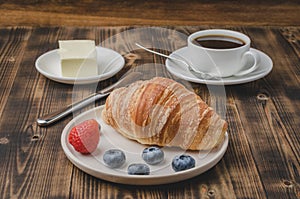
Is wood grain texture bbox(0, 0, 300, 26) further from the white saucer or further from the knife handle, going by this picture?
the knife handle

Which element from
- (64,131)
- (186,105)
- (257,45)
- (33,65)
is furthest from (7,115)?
(257,45)

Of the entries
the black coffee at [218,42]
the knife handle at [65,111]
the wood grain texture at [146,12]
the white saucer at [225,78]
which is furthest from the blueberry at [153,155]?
the wood grain texture at [146,12]

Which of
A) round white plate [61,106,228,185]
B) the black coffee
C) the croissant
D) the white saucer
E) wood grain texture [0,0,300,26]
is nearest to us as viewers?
round white plate [61,106,228,185]

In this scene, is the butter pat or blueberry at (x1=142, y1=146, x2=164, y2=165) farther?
the butter pat

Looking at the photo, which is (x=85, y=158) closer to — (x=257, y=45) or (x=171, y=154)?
(x=171, y=154)

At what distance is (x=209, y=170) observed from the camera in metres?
1.07

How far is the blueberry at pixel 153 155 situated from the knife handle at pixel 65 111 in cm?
27

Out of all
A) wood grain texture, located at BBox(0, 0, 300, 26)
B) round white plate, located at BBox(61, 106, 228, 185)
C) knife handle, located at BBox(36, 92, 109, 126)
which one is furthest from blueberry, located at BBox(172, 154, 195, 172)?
wood grain texture, located at BBox(0, 0, 300, 26)

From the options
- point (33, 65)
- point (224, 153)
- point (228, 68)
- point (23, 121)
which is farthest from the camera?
point (33, 65)

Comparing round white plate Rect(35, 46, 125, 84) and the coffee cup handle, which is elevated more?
the coffee cup handle

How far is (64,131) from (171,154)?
0.74 feet

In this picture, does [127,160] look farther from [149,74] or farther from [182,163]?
[149,74]

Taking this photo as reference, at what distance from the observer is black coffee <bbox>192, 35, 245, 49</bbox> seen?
1.52 metres

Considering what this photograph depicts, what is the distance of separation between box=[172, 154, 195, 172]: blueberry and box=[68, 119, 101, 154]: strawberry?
168 millimetres
